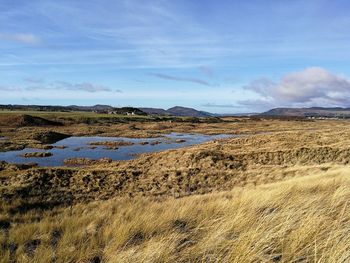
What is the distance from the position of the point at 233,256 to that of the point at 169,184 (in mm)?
19627

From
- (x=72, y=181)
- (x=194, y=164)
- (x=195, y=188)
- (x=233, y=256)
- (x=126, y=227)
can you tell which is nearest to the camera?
(x=233, y=256)

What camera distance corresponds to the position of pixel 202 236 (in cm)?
583

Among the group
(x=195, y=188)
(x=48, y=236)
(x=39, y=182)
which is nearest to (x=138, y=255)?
(x=48, y=236)

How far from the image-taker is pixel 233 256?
4.38 metres

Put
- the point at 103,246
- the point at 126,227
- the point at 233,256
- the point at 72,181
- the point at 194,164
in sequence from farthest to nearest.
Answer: the point at 194,164 < the point at 72,181 < the point at 126,227 < the point at 103,246 < the point at 233,256

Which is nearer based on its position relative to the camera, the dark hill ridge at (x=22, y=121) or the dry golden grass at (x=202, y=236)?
the dry golden grass at (x=202, y=236)

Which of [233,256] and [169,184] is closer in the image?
[233,256]

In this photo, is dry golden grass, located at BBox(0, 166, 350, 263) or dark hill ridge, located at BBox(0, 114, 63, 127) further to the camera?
dark hill ridge, located at BBox(0, 114, 63, 127)

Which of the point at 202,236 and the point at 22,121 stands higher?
the point at 202,236

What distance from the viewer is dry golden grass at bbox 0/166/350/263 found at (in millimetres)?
4621

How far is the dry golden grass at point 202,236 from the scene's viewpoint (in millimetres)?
4621

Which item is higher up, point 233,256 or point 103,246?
point 233,256

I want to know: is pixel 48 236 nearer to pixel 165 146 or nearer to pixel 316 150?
pixel 316 150

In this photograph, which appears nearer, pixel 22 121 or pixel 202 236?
pixel 202 236
